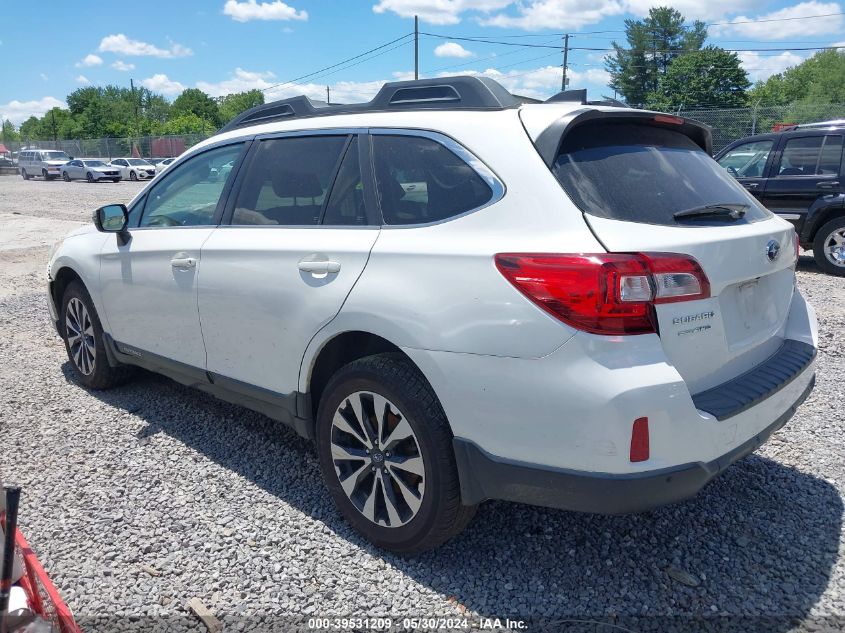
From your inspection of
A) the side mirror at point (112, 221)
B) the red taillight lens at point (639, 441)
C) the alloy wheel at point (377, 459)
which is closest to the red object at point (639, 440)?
the red taillight lens at point (639, 441)

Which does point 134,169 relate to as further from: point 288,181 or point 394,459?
point 394,459

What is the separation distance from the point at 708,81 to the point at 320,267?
70.8 m

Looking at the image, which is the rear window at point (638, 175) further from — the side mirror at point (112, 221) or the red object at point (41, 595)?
the side mirror at point (112, 221)

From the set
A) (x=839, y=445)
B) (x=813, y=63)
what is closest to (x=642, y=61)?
(x=813, y=63)

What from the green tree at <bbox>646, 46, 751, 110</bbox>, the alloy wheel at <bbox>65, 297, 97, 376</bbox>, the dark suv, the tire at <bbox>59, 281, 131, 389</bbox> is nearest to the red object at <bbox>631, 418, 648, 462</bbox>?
the tire at <bbox>59, 281, 131, 389</bbox>

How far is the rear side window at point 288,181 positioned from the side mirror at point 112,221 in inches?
42.5

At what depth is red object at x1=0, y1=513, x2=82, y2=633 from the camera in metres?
1.73

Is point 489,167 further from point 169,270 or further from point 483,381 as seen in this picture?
point 169,270

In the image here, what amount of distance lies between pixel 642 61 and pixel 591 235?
7785cm

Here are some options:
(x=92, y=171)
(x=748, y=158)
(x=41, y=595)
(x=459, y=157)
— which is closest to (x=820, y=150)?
(x=748, y=158)

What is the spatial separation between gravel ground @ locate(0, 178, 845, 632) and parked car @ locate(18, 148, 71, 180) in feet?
154

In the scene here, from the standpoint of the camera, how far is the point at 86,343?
191 inches

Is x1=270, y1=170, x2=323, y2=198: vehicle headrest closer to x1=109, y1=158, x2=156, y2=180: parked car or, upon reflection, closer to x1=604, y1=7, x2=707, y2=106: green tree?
x1=109, y1=158, x2=156, y2=180: parked car

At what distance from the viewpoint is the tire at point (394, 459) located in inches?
103
